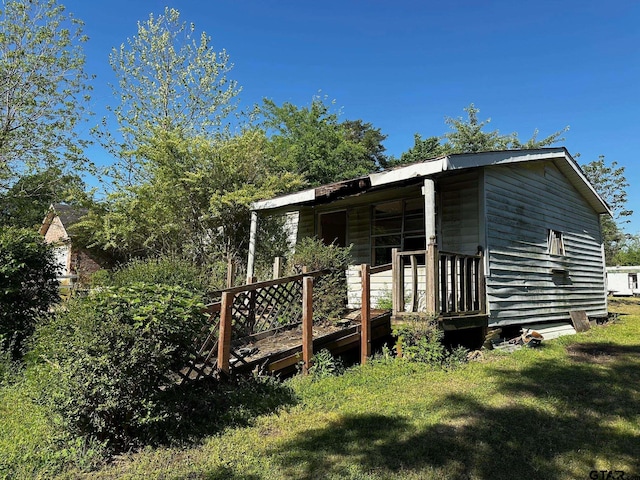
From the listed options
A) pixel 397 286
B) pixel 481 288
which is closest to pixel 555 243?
pixel 481 288

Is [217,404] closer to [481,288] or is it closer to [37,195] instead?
[481,288]

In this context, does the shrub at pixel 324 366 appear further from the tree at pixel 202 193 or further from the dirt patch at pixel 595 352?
the tree at pixel 202 193

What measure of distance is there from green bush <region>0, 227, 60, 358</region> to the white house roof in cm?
452

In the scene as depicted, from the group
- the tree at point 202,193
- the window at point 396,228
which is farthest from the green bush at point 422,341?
the tree at point 202,193

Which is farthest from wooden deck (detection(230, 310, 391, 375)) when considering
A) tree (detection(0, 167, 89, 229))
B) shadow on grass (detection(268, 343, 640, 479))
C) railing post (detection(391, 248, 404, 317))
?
tree (detection(0, 167, 89, 229))

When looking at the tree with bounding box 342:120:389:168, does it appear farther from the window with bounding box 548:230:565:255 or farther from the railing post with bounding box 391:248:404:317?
the railing post with bounding box 391:248:404:317

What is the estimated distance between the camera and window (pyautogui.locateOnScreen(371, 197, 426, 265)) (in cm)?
876

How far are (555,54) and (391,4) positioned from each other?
23.1 feet

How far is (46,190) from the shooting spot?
15.1 m

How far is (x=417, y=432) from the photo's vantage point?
375 cm

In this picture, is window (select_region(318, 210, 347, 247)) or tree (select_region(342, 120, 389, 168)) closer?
window (select_region(318, 210, 347, 247))

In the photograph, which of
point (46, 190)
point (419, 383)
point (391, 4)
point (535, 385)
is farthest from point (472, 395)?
point (46, 190)

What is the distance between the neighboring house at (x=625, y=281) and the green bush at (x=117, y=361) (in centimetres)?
3041

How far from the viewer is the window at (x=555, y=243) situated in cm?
980
